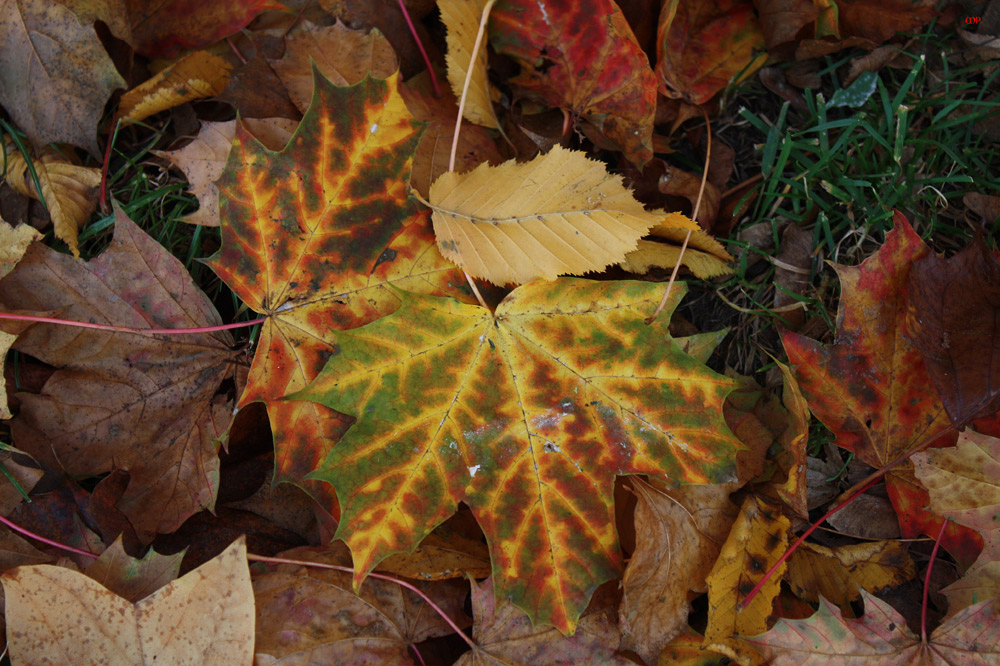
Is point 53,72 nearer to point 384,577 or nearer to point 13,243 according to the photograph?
point 13,243

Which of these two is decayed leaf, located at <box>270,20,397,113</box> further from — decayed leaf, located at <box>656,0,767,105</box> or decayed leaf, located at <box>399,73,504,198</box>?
decayed leaf, located at <box>656,0,767,105</box>

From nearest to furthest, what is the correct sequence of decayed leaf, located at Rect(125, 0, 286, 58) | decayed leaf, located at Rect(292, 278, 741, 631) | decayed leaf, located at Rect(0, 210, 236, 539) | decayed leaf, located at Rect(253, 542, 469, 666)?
1. decayed leaf, located at Rect(292, 278, 741, 631)
2. decayed leaf, located at Rect(253, 542, 469, 666)
3. decayed leaf, located at Rect(0, 210, 236, 539)
4. decayed leaf, located at Rect(125, 0, 286, 58)

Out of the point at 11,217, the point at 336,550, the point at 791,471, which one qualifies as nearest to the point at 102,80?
the point at 11,217

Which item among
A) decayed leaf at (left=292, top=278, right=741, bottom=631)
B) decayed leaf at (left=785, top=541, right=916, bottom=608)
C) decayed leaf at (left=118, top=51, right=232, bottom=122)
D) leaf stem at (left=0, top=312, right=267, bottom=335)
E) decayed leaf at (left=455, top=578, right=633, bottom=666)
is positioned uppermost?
decayed leaf at (left=118, top=51, right=232, bottom=122)

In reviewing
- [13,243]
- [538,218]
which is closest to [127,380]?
[13,243]

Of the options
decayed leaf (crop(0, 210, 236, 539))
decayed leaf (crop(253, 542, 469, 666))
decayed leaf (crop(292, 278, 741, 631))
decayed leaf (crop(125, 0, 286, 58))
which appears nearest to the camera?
decayed leaf (crop(292, 278, 741, 631))

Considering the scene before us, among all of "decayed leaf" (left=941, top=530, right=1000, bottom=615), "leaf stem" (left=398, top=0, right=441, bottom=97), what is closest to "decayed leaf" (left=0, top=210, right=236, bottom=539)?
"leaf stem" (left=398, top=0, right=441, bottom=97)
